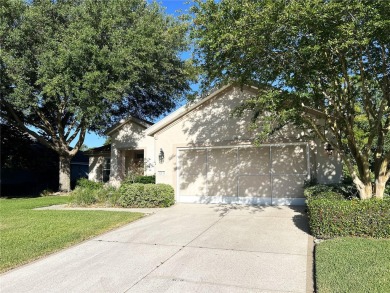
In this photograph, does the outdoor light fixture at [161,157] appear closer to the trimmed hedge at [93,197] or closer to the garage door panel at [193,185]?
the garage door panel at [193,185]

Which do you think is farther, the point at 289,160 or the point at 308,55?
the point at 289,160

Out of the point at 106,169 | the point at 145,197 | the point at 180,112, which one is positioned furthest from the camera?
the point at 106,169

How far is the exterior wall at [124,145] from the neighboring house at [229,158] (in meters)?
4.94

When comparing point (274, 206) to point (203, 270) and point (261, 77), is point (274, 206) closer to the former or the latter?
point (261, 77)

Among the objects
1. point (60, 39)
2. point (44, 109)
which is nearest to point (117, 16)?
point (60, 39)

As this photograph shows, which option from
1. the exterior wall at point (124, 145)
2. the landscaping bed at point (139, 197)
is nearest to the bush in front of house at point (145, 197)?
the landscaping bed at point (139, 197)

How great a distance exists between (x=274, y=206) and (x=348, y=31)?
7.33 m

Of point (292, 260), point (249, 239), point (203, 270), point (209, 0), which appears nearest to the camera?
point (203, 270)

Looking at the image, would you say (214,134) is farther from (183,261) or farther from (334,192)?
Result: (183,261)

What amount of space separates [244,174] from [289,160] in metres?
1.92

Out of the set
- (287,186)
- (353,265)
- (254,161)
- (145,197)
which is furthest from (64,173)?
(353,265)

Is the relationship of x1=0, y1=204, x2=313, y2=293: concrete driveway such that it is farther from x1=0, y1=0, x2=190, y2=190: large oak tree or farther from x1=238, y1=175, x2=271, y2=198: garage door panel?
x1=0, y1=0, x2=190, y2=190: large oak tree

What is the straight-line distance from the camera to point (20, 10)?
15.9m

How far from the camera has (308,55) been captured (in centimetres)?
751
